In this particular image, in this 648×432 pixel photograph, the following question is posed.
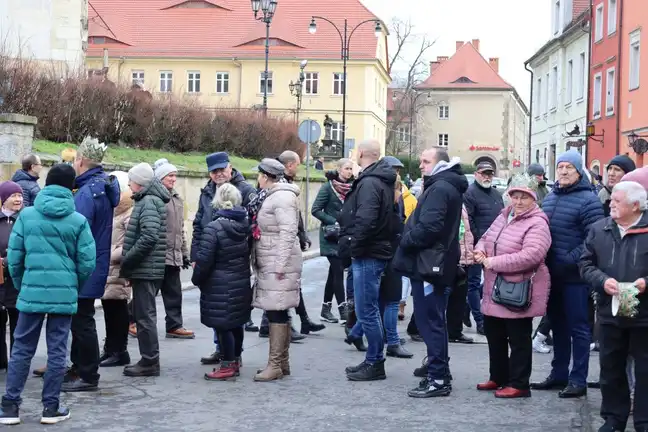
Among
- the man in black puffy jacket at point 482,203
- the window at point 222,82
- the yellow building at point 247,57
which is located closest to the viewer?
the man in black puffy jacket at point 482,203

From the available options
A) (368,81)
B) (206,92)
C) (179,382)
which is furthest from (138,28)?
(179,382)

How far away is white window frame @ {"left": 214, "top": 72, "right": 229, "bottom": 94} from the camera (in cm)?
7569

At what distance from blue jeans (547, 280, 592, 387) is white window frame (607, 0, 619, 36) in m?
34.9

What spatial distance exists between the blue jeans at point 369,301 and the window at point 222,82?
222 feet

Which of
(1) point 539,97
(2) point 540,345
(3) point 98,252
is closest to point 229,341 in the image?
(3) point 98,252

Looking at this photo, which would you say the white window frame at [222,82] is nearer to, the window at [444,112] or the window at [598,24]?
the window at [444,112]

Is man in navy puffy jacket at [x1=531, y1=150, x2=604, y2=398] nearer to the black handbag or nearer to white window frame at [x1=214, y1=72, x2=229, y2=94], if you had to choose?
the black handbag

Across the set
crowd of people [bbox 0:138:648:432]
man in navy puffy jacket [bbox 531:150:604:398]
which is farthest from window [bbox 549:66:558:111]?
man in navy puffy jacket [bbox 531:150:604:398]

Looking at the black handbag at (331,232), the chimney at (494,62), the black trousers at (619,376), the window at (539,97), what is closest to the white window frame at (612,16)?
the window at (539,97)

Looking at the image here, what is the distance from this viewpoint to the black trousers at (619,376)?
6871mm

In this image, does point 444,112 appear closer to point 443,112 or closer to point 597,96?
point 443,112

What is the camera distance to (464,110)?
329 feet

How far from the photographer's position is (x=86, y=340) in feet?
27.1

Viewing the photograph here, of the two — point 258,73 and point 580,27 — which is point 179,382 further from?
point 258,73
